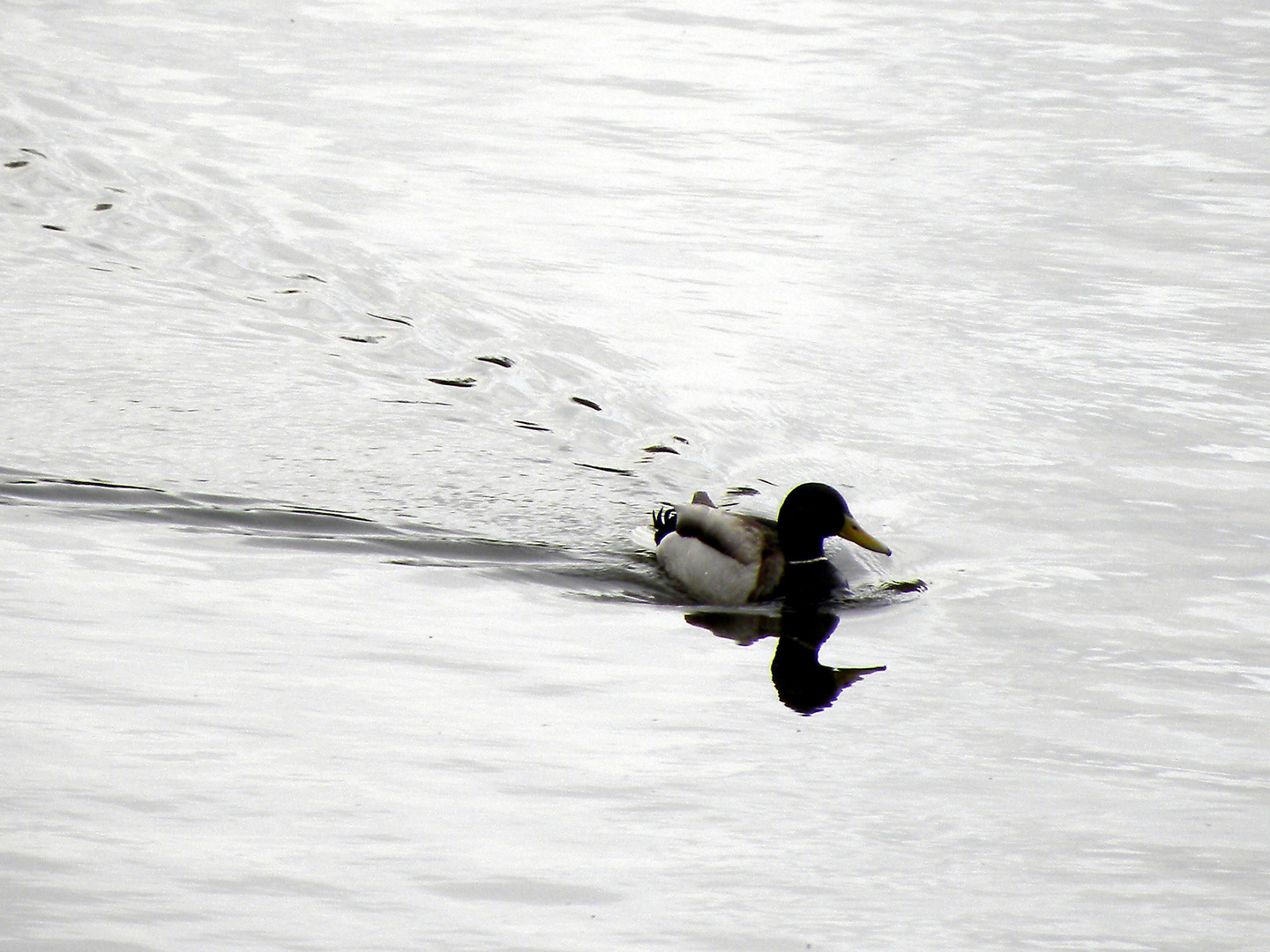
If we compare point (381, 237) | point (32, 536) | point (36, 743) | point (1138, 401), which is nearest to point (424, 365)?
point (381, 237)

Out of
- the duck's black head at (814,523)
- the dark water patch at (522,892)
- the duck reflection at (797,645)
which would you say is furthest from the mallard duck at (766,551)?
the dark water patch at (522,892)

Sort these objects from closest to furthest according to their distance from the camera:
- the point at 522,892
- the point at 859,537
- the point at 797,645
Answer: the point at 522,892 → the point at 797,645 → the point at 859,537

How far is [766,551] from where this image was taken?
33.6 ft

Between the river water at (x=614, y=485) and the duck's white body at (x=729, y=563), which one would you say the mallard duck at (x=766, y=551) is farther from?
the river water at (x=614, y=485)

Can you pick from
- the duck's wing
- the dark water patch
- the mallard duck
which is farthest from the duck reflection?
the dark water patch

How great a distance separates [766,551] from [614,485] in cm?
173

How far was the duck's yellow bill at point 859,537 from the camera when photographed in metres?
10.1

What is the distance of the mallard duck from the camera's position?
1019cm

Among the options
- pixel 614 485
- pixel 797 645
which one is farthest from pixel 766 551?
pixel 614 485

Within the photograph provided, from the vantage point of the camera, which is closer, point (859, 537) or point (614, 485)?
point (859, 537)

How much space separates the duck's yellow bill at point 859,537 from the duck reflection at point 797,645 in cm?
42

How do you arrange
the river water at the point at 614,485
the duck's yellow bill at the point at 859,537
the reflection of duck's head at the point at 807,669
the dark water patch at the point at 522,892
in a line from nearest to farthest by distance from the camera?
1. the dark water patch at the point at 522,892
2. the river water at the point at 614,485
3. the reflection of duck's head at the point at 807,669
4. the duck's yellow bill at the point at 859,537

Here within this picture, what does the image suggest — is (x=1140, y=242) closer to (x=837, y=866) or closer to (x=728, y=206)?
(x=728, y=206)

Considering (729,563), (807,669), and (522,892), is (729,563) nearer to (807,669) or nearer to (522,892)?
(807,669)
